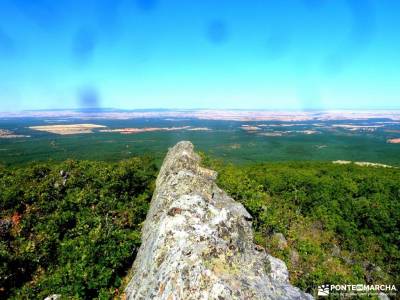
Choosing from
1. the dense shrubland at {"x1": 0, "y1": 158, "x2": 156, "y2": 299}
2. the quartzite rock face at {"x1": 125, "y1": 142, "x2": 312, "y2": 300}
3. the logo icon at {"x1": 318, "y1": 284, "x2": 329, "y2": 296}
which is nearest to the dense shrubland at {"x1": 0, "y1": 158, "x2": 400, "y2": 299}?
the dense shrubland at {"x1": 0, "y1": 158, "x2": 156, "y2": 299}

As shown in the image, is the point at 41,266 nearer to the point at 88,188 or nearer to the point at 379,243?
the point at 88,188

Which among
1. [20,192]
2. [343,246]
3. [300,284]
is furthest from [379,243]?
[20,192]

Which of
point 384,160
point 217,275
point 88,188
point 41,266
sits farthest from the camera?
point 384,160

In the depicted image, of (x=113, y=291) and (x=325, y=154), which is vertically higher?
(x=113, y=291)

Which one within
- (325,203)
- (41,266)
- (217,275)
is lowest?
(325,203)

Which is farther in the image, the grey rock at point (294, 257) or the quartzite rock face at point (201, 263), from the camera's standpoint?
the grey rock at point (294, 257)

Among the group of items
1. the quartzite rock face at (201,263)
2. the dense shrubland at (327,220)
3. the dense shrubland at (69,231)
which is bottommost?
the dense shrubland at (327,220)

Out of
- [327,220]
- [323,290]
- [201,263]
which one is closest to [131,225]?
[201,263]

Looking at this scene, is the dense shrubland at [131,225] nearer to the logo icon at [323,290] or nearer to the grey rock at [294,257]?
the grey rock at [294,257]

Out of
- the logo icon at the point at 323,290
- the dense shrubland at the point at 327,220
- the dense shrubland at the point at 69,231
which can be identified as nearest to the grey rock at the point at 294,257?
the dense shrubland at the point at 327,220
